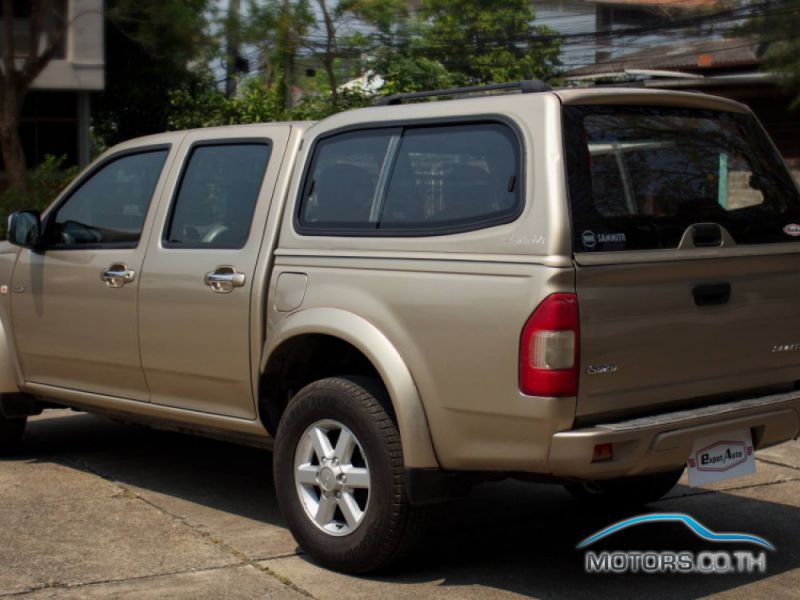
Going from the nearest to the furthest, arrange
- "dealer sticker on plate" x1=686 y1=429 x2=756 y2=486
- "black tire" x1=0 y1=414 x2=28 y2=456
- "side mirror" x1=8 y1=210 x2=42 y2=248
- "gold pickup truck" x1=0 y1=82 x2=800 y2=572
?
"gold pickup truck" x1=0 y1=82 x2=800 y2=572, "dealer sticker on plate" x1=686 y1=429 x2=756 y2=486, "side mirror" x1=8 y1=210 x2=42 y2=248, "black tire" x1=0 y1=414 x2=28 y2=456

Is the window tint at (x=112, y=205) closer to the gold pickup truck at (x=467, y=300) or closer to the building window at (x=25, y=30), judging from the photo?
the gold pickup truck at (x=467, y=300)

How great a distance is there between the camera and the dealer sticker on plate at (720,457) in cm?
464

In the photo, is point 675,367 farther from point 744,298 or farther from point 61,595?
point 61,595

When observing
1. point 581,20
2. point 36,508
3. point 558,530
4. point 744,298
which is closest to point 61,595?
point 36,508

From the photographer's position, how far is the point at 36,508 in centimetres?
591

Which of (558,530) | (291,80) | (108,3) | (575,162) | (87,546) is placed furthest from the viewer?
(291,80)

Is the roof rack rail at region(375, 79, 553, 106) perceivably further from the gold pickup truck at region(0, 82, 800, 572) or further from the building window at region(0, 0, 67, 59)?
the building window at region(0, 0, 67, 59)

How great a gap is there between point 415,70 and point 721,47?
32.0 ft

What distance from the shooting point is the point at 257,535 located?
18.2 ft

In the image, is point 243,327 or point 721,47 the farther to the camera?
point 721,47

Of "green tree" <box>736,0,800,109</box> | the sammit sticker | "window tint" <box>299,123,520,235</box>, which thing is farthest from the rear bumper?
"green tree" <box>736,0,800,109</box>

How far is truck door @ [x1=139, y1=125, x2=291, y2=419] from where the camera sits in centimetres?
549

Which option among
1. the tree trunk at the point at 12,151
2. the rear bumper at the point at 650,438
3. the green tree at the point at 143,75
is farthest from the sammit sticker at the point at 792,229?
the green tree at the point at 143,75

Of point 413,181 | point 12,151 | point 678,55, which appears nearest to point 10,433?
point 413,181
